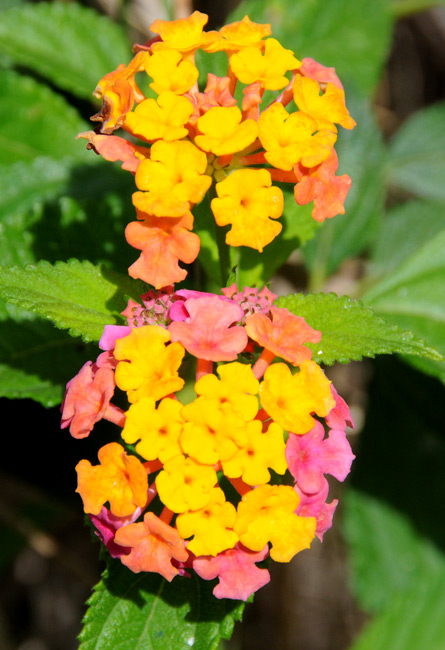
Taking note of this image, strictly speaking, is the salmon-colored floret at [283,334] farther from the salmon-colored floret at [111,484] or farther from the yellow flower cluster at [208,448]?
the salmon-colored floret at [111,484]

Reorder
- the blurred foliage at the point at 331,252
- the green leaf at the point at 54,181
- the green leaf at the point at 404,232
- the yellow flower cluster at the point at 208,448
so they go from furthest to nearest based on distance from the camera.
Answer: the green leaf at the point at 404,232 → the green leaf at the point at 54,181 → the blurred foliage at the point at 331,252 → the yellow flower cluster at the point at 208,448

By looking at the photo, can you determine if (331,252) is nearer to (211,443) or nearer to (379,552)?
(379,552)

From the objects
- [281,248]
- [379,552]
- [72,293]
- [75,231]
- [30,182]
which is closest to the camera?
[72,293]

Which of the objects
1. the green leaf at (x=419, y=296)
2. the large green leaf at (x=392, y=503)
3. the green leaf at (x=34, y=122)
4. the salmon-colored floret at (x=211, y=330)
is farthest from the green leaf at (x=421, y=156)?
the salmon-colored floret at (x=211, y=330)

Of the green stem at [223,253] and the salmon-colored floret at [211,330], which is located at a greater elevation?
the salmon-colored floret at [211,330]

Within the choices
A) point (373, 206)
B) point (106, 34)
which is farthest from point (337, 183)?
point (106, 34)

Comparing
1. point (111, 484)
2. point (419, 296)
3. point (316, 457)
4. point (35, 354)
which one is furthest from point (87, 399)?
point (419, 296)
